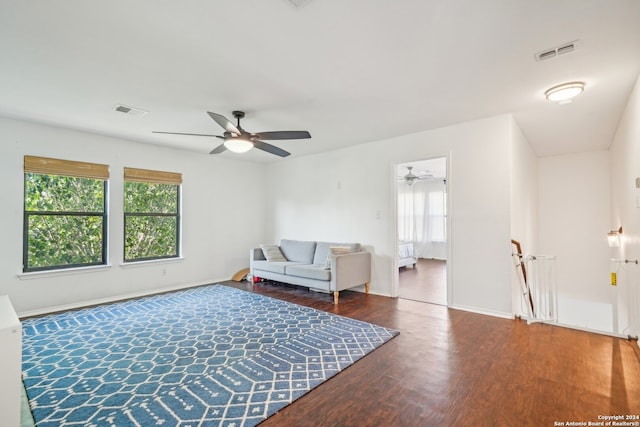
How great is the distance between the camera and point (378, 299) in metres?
4.78

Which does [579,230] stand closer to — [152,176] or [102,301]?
[152,176]

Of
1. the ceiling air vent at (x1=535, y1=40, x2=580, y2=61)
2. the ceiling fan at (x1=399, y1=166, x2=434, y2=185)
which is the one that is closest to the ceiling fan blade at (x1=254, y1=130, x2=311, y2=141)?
the ceiling air vent at (x1=535, y1=40, x2=580, y2=61)

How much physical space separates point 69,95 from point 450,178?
488cm

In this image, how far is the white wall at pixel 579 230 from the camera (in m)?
5.25

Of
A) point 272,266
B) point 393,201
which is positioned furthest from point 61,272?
point 393,201

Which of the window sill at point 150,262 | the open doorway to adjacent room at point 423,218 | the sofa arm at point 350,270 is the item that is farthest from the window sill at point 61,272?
the open doorway to adjacent room at point 423,218

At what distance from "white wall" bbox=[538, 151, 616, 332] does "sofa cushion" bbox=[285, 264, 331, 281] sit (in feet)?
14.8

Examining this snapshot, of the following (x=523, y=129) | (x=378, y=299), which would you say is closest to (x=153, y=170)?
(x=378, y=299)

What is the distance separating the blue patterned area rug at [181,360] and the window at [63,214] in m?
0.91

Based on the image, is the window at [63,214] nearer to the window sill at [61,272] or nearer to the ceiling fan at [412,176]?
the window sill at [61,272]

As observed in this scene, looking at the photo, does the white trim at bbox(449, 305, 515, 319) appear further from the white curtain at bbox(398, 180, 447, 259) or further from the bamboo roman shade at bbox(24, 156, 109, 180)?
the bamboo roman shade at bbox(24, 156, 109, 180)

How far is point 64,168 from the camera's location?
4352 millimetres

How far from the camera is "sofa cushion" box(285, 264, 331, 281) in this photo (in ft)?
15.3

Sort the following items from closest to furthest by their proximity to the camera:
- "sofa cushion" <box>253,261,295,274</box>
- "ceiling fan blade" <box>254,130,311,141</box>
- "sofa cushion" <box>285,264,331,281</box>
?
"ceiling fan blade" <box>254,130,311,141</box>, "sofa cushion" <box>285,264,331,281</box>, "sofa cushion" <box>253,261,295,274</box>
